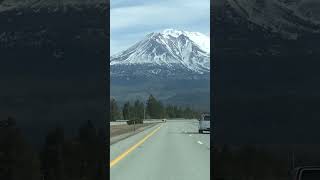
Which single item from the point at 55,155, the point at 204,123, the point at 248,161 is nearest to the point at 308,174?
the point at 248,161

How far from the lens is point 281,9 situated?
22.3ft

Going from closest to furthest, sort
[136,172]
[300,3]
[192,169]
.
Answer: [300,3] < [136,172] < [192,169]

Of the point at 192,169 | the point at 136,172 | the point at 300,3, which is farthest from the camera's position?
the point at 192,169

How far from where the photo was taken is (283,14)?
6809mm

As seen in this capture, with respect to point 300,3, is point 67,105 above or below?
below

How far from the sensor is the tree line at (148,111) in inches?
4941

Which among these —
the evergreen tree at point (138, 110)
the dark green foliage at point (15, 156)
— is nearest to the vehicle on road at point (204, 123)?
the dark green foliage at point (15, 156)

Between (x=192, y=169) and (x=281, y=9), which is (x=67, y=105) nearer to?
(x=281, y=9)

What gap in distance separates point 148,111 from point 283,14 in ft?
453

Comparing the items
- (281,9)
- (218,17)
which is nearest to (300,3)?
(281,9)

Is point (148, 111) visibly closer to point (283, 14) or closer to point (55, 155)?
point (55, 155)

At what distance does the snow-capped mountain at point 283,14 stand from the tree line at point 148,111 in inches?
3839

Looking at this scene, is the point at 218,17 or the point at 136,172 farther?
the point at 136,172

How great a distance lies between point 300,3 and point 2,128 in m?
3.42
